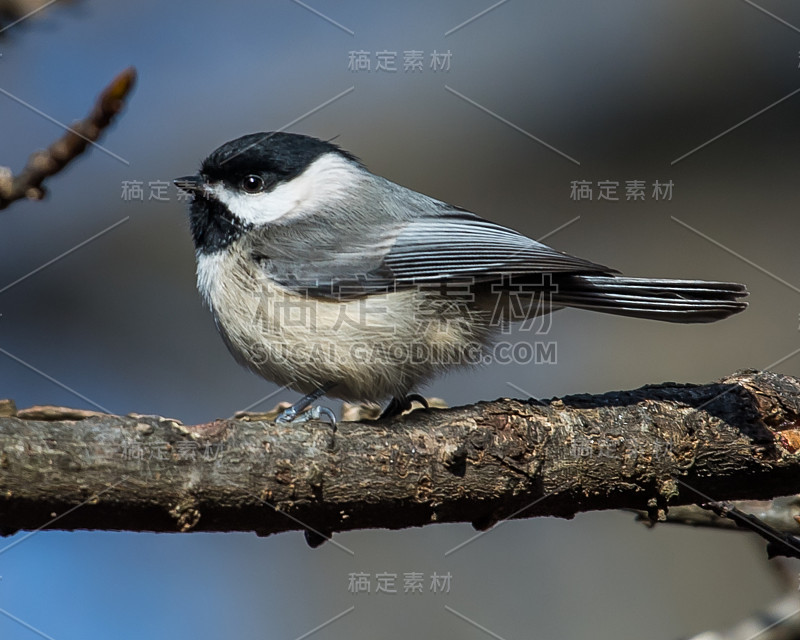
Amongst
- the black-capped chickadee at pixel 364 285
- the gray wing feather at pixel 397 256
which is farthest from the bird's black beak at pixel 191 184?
the gray wing feather at pixel 397 256

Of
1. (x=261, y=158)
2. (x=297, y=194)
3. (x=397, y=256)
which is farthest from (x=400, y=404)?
(x=261, y=158)

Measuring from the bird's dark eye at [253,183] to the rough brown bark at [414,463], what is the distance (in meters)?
0.89

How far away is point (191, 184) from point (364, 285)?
62cm

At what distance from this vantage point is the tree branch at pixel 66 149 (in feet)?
4.48

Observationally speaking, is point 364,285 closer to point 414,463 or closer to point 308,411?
point 308,411

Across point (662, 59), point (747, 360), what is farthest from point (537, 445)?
point (662, 59)

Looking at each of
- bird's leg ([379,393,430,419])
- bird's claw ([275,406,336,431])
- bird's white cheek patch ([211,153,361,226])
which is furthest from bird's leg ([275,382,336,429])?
bird's white cheek patch ([211,153,361,226])

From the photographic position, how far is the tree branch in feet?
4.48

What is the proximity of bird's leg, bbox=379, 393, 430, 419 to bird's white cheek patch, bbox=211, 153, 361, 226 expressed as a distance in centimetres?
60

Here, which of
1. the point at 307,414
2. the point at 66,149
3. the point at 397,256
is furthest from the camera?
the point at 397,256

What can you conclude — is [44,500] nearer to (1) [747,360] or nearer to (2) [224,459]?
(2) [224,459]

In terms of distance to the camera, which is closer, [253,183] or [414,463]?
[414,463]

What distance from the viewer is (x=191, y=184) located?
2.39m

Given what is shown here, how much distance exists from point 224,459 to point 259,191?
106cm
